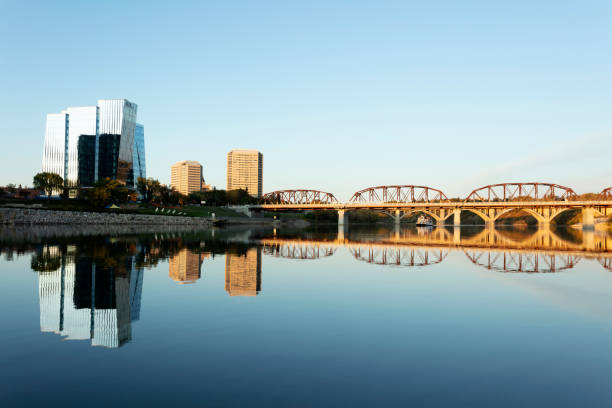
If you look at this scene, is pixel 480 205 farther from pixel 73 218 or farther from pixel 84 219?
pixel 73 218

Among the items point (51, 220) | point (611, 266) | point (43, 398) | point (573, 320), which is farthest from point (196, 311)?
point (51, 220)

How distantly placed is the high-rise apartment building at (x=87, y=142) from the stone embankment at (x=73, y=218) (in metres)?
73.2

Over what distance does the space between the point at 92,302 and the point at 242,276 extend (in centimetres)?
868

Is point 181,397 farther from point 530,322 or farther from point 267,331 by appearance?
point 530,322

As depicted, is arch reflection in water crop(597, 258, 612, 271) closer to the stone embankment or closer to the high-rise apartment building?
the stone embankment

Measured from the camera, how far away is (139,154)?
585 ft

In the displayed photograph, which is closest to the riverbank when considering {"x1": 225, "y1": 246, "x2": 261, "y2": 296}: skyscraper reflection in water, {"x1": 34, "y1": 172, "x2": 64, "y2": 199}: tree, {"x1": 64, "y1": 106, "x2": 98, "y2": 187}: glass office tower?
{"x1": 34, "y1": 172, "x2": 64, "y2": 199}: tree

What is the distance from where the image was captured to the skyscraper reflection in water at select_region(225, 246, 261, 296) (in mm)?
17828

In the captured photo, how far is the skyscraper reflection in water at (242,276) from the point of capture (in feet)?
58.5

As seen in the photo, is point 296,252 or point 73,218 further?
point 73,218

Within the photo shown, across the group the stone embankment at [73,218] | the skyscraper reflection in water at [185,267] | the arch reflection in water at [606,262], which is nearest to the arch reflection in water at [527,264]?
the arch reflection in water at [606,262]

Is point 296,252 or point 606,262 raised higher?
point 606,262

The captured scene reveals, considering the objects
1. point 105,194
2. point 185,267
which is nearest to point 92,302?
point 185,267

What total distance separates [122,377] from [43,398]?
132 centimetres
